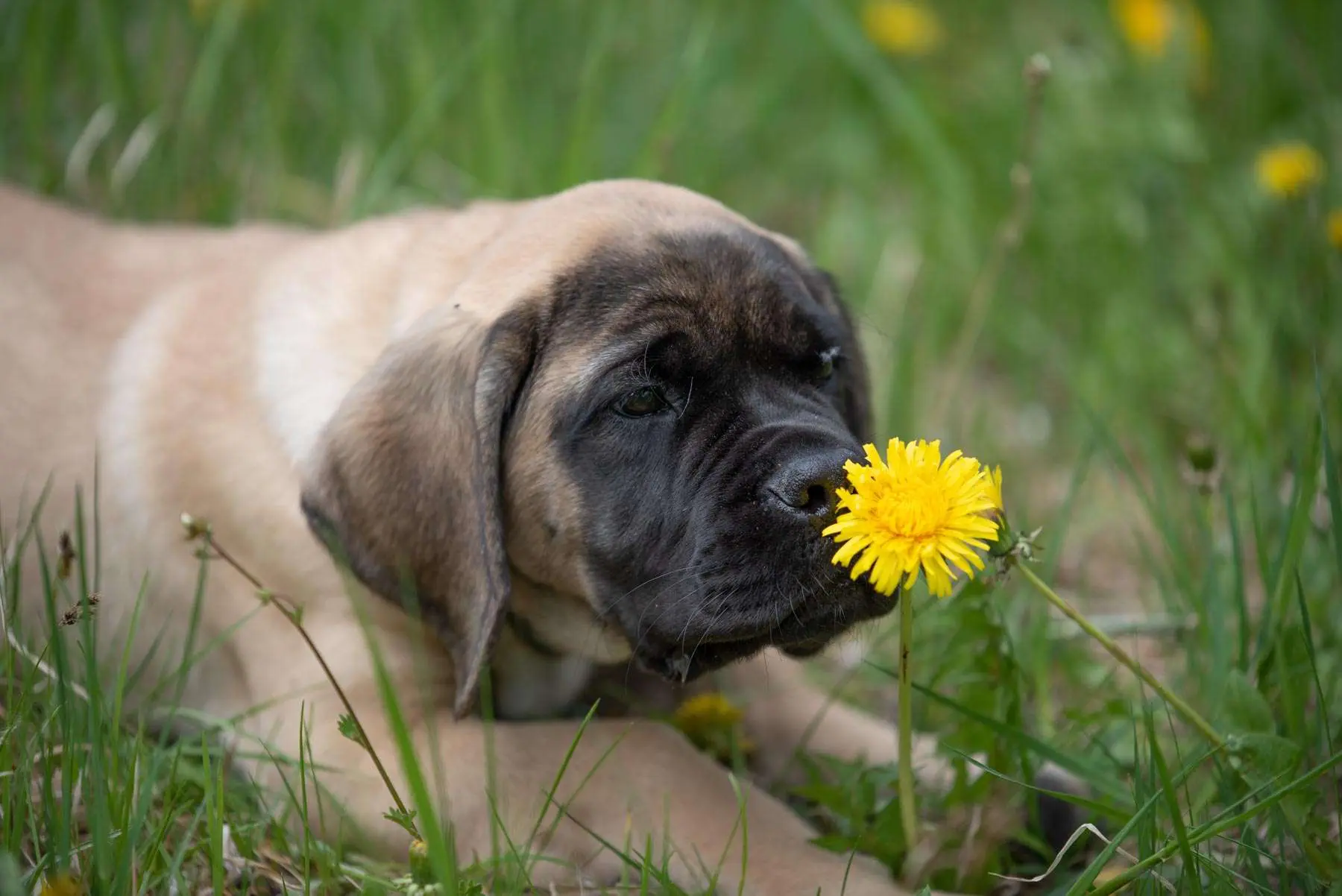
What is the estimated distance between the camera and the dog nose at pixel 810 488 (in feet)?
8.84

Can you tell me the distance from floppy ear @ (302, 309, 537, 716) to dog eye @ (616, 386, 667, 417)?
0.23 m

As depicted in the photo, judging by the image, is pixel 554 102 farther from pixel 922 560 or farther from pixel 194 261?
pixel 922 560

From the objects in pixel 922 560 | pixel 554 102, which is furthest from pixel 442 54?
pixel 922 560

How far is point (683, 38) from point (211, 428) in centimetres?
394

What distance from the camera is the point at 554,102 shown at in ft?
20.1

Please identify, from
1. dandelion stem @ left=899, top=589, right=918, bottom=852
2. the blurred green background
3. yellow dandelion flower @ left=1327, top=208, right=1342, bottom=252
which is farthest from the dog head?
yellow dandelion flower @ left=1327, top=208, right=1342, bottom=252

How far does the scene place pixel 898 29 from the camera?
7.04 meters

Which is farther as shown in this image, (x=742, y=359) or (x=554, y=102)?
(x=554, y=102)

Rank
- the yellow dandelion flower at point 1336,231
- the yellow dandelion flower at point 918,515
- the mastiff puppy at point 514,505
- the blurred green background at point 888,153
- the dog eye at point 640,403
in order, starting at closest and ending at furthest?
the yellow dandelion flower at point 918,515 → the mastiff puppy at point 514,505 → the dog eye at point 640,403 → the yellow dandelion flower at point 1336,231 → the blurred green background at point 888,153

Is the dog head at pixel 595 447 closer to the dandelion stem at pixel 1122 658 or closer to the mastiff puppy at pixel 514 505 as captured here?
the mastiff puppy at pixel 514 505

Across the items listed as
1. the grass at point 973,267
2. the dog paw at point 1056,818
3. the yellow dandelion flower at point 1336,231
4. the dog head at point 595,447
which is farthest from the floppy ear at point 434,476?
the yellow dandelion flower at point 1336,231

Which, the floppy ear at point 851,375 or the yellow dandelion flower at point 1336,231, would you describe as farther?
the yellow dandelion flower at point 1336,231

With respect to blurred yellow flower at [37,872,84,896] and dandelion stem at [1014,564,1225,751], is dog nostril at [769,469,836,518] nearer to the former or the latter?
dandelion stem at [1014,564,1225,751]

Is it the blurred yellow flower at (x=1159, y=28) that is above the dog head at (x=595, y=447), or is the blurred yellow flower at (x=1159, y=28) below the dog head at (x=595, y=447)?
above
